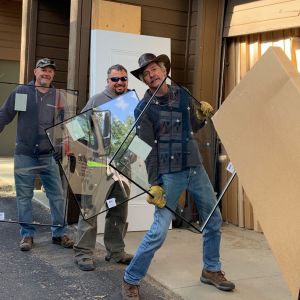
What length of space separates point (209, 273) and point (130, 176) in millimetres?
990

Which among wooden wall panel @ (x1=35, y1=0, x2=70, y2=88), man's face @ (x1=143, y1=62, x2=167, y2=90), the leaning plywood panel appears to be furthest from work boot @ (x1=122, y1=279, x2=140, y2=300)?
wooden wall panel @ (x1=35, y1=0, x2=70, y2=88)

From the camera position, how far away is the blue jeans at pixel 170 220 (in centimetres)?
339

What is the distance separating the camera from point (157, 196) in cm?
336

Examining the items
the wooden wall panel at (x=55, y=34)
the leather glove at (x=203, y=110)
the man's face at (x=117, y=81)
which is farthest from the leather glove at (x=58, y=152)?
the wooden wall panel at (x=55, y=34)

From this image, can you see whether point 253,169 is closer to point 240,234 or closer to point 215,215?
point 215,215

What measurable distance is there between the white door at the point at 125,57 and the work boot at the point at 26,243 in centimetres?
79

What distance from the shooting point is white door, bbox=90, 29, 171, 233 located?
5348 mm

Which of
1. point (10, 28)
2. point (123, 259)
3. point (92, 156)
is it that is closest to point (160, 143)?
point (92, 156)

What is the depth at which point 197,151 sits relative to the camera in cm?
361

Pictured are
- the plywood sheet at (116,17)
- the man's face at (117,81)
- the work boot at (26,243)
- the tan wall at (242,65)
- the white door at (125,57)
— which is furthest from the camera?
the plywood sheet at (116,17)

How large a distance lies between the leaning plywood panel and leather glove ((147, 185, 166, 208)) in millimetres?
1421

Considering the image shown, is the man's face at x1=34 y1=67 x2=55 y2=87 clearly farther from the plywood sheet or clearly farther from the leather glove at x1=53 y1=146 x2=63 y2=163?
the plywood sheet

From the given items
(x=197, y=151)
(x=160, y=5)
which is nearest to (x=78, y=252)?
(x=197, y=151)

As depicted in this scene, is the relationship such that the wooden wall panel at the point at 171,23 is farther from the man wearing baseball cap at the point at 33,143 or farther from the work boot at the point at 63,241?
the work boot at the point at 63,241
